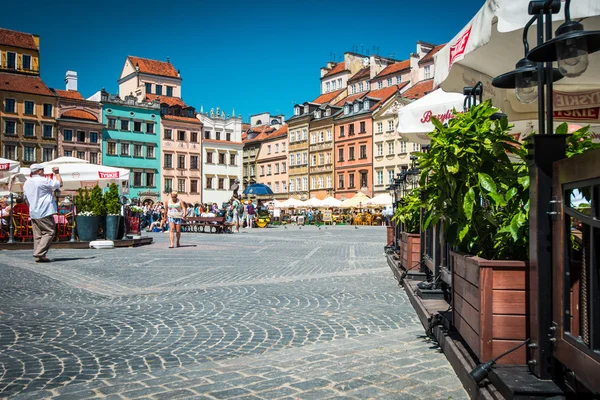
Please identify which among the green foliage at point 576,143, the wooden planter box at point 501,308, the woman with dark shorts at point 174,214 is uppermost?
the green foliage at point 576,143

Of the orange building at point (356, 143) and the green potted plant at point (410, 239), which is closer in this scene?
the green potted plant at point (410, 239)

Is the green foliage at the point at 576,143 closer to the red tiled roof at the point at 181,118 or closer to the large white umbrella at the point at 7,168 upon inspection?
the large white umbrella at the point at 7,168

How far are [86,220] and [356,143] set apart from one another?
51.8 m

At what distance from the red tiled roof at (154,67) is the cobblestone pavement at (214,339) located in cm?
7078

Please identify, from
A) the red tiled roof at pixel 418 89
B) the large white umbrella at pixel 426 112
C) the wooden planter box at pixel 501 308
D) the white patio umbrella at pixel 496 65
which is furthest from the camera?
the red tiled roof at pixel 418 89

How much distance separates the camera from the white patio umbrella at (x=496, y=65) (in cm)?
483

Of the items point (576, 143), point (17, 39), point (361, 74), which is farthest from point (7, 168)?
point (361, 74)

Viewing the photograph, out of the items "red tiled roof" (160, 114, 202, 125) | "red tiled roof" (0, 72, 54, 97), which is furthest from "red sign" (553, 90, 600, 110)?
"red tiled roof" (160, 114, 202, 125)

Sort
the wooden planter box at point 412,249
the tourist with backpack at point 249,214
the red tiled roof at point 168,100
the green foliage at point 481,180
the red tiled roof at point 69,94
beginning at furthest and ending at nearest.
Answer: the red tiled roof at point 168,100
the red tiled roof at point 69,94
the tourist with backpack at point 249,214
the wooden planter box at point 412,249
the green foliage at point 481,180

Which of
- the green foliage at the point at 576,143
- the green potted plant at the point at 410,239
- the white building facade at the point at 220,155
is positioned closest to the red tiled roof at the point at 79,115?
the white building facade at the point at 220,155

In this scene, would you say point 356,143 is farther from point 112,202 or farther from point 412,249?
point 412,249

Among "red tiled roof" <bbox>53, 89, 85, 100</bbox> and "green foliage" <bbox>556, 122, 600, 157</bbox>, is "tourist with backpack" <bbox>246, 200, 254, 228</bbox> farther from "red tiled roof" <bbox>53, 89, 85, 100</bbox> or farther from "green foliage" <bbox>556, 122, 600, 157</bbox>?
"green foliage" <bbox>556, 122, 600, 157</bbox>

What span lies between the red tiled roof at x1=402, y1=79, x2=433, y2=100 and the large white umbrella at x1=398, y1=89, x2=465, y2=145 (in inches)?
2008

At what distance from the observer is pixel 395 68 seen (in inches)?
2608
